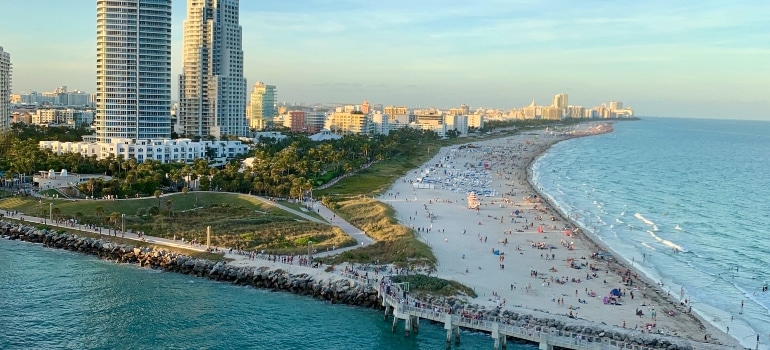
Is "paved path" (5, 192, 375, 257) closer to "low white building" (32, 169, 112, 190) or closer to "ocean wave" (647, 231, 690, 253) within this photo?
"low white building" (32, 169, 112, 190)

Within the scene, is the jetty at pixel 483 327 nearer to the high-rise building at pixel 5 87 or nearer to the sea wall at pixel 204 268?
the sea wall at pixel 204 268

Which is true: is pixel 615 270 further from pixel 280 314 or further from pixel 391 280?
pixel 280 314

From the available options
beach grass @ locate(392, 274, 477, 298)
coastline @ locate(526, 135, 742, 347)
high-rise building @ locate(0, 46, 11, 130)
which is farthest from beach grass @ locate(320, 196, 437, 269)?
high-rise building @ locate(0, 46, 11, 130)

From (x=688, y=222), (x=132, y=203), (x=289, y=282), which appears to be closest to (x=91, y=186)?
(x=132, y=203)

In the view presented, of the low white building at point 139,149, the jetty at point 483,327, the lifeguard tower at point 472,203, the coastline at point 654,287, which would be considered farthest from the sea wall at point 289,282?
the low white building at point 139,149

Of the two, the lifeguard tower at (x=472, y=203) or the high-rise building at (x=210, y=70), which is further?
the high-rise building at (x=210, y=70)

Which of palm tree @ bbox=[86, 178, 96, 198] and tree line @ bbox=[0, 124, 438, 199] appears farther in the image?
tree line @ bbox=[0, 124, 438, 199]

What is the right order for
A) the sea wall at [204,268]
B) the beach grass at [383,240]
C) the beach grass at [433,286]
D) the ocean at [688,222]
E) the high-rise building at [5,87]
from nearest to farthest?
the beach grass at [433,286] → the sea wall at [204,268] → the ocean at [688,222] → the beach grass at [383,240] → the high-rise building at [5,87]
